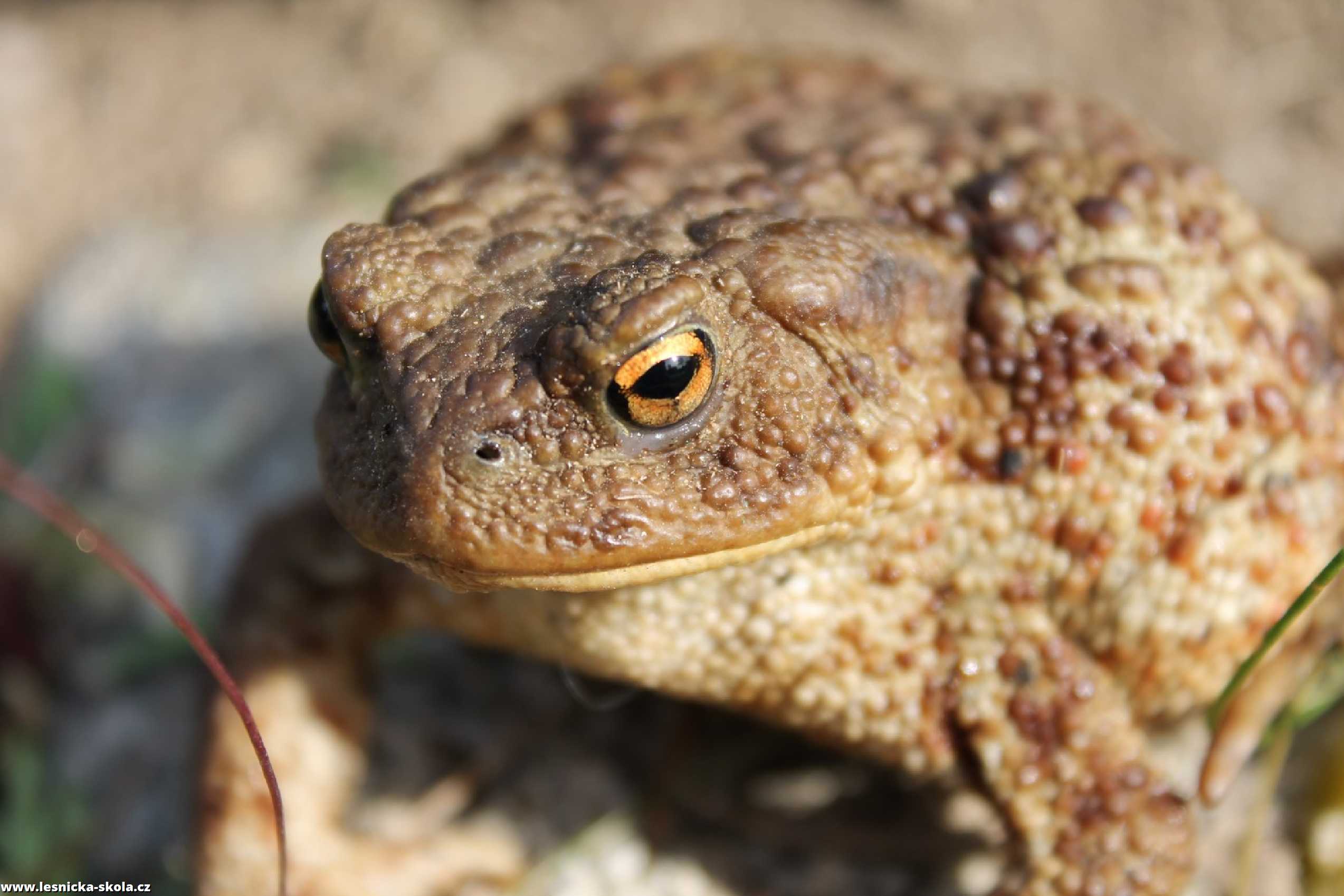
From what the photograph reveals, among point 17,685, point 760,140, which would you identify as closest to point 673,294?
point 760,140

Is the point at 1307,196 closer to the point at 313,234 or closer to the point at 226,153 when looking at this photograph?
the point at 313,234

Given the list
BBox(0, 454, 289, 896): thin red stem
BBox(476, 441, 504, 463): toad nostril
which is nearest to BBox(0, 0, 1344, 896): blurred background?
BBox(0, 454, 289, 896): thin red stem

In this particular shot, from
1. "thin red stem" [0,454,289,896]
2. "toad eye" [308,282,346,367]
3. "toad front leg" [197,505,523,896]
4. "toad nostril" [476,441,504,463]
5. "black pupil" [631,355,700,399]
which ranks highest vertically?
"black pupil" [631,355,700,399]

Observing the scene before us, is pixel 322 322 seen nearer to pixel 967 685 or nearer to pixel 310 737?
pixel 310 737

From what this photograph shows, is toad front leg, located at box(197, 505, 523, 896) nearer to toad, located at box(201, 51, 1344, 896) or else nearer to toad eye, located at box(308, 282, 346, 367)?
toad, located at box(201, 51, 1344, 896)

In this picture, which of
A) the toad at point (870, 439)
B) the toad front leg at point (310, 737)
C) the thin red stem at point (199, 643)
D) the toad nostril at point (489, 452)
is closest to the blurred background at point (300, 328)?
the toad front leg at point (310, 737)

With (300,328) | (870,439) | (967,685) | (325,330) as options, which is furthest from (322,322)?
(300,328)

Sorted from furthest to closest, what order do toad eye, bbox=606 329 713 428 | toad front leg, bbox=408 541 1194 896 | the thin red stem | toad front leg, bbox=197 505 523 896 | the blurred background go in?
1. the blurred background
2. toad front leg, bbox=197 505 523 896
3. toad front leg, bbox=408 541 1194 896
4. the thin red stem
5. toad eye, bbox=606 329 713 428
